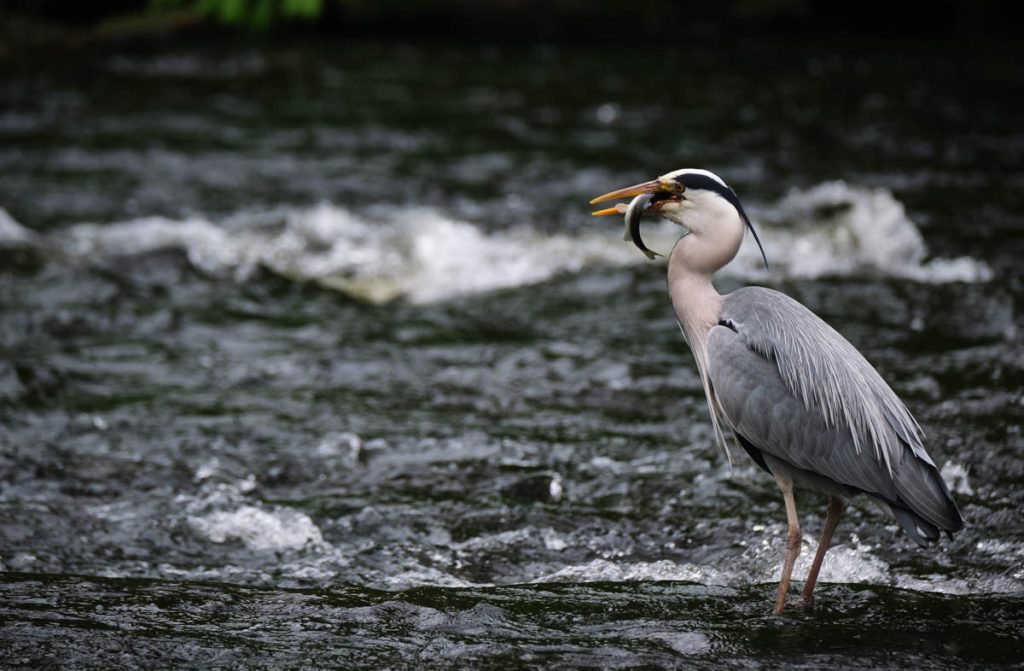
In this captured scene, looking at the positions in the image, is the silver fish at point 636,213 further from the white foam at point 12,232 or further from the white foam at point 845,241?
the white foam at point 12,232

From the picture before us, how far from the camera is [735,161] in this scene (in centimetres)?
1210

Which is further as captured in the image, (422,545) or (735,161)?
(735,161)

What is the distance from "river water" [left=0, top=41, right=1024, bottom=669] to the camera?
4.10 meters

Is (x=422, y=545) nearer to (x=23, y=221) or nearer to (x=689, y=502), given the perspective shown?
(x=689, y=502)

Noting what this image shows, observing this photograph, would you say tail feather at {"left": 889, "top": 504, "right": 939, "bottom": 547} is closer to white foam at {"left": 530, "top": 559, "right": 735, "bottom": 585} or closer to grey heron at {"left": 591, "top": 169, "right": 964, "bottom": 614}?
grey heron at {"left": 591, "top": 169, "right": 964, "bottom": 614}

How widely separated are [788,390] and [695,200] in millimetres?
760

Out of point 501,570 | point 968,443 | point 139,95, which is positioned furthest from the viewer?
point 139,95

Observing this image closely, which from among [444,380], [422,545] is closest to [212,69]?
[444,380]

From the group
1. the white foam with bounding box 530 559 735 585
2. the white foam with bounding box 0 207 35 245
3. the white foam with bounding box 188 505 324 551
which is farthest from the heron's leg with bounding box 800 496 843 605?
the white foam with bounding box 0 207 35 245

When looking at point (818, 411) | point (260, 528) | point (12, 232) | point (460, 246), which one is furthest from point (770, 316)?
point (12, 232)

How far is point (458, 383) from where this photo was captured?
701 cm

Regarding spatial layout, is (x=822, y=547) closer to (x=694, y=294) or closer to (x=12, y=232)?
(x=694, y=294)

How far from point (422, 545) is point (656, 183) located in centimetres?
184

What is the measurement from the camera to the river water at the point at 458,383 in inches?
161
